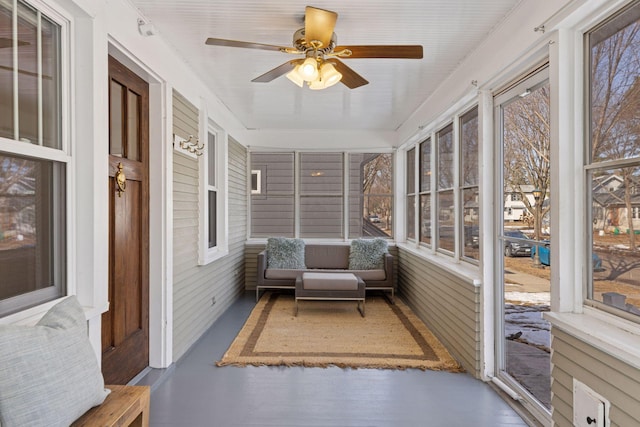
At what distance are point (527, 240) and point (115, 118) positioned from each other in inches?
118

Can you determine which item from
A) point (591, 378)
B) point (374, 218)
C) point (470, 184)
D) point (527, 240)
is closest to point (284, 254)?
point (374, 218)

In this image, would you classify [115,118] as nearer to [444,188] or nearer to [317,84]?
[317,84]

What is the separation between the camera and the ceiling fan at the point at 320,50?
235 cm

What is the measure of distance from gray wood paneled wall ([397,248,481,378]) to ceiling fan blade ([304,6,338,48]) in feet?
7.22

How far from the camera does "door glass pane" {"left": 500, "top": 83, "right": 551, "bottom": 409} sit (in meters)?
2.47

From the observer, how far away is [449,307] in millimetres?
3672

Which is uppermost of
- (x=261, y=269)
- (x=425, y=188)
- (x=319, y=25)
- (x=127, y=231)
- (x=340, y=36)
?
(x=340, y=36)

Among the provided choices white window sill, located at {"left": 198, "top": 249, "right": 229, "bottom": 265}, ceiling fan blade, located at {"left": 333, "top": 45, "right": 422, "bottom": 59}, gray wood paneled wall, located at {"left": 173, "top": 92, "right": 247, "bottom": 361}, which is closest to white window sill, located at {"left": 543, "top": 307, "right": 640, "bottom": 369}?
ceiling fan blade, located at {"left": 333, "top": 45, "right": 422, "bottom": 59}

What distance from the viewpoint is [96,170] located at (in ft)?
6.92

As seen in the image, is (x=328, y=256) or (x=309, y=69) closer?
(x=309, y=69)

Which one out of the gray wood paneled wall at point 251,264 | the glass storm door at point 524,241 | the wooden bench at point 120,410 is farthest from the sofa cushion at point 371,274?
the wooden bench at point 120,410

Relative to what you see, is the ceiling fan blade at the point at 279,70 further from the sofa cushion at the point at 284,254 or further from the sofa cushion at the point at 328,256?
the sofa cushion at the point at 328,256

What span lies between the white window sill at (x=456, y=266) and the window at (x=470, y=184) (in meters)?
0.11

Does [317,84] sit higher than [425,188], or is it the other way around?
[317,84]
